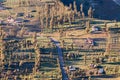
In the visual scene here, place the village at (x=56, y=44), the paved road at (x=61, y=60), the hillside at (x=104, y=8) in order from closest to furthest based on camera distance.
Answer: the paved road at (x=61, y=60), the village at (x=56, y=44), the hillside at (x=104, y=8)

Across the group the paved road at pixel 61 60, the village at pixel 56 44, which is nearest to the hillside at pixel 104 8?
the village at pixel 56 44

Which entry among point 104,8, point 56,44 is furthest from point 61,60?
point 104,8

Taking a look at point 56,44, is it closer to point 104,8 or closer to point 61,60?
point 61,60

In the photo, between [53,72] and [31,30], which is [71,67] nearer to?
[53,72]

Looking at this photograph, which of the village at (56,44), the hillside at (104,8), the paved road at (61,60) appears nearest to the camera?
the paved road at (61,60)

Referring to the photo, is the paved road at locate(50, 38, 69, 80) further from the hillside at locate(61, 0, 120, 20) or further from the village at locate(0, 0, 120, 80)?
the hillside at locate(61, 0, 120, 20)

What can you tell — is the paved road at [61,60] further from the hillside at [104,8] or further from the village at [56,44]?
the hillside at [104,8]

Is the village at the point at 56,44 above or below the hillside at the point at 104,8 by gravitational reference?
below

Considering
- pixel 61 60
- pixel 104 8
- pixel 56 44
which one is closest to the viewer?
pixel 61 60

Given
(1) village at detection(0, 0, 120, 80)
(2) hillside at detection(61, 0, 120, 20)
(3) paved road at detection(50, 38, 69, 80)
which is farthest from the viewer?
(2) hillside at detection(61, 0, 120, 20)

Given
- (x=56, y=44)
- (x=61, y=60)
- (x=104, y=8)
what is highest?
(x=104, y=8)

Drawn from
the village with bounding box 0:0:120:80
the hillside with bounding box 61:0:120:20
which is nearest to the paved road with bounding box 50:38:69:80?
the village with bounding box 0:0:120:80
